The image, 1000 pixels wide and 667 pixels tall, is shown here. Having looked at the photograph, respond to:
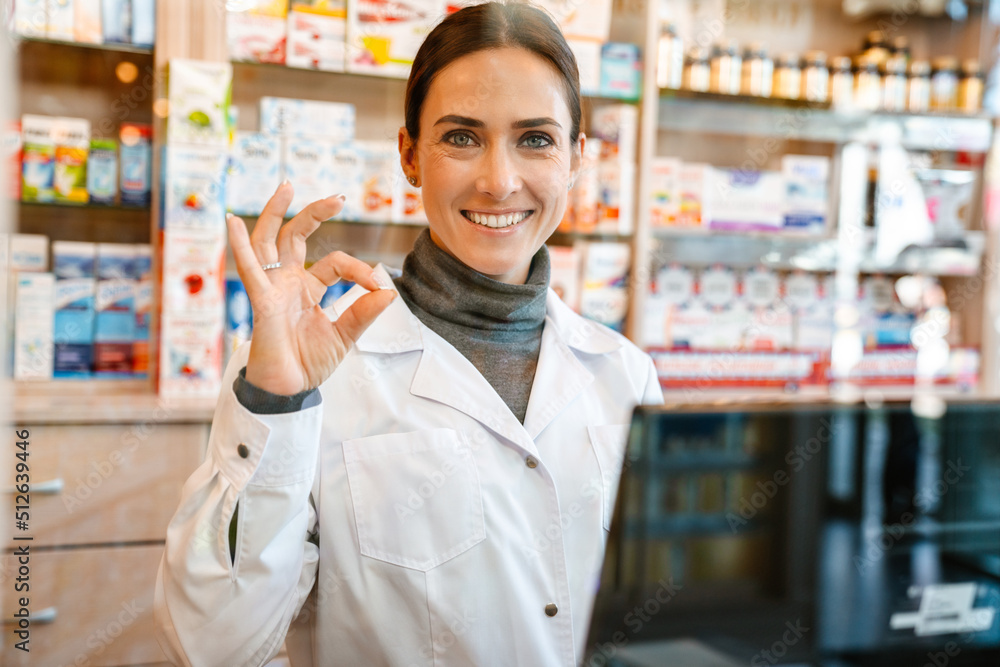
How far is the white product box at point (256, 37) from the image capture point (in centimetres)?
227

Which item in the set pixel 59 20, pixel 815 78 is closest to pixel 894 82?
pixel 815 78

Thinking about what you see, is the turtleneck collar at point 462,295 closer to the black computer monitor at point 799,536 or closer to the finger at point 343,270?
the finger at point 343,270

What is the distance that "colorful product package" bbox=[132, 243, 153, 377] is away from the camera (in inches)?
88.0

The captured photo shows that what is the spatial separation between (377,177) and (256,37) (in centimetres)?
51

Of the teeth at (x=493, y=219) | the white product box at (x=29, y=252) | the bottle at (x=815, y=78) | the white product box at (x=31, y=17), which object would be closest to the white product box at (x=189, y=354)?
the white product box at (x=29, y=252)

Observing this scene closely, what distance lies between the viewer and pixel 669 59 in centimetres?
277

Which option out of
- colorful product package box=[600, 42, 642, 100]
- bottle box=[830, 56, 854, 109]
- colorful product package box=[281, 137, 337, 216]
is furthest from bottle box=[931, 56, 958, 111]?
colorful product package box=[281, 137, 337, 216]

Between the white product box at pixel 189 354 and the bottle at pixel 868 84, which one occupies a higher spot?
the bottle at pixel 868 84

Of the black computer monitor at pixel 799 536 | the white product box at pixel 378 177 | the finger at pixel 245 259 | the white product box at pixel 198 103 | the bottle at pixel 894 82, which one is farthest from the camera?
the bottle at pixel 894 82

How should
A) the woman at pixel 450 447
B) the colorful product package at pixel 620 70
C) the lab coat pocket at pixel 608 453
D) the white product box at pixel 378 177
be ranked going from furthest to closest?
the colorful product package at pixel 620 70 < the white product box at pixel 378 177 < the lab coat pocket at pixel 608 453 < the woman at pixel 450 447

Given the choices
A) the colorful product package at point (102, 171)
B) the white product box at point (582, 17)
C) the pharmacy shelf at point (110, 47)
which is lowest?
the colorful product package at point (102, 171)

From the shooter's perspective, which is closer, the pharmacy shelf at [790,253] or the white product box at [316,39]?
the white product box at [316,39]

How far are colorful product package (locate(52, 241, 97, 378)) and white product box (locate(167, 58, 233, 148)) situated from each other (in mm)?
428

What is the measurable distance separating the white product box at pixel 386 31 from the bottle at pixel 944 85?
1.94 metres
